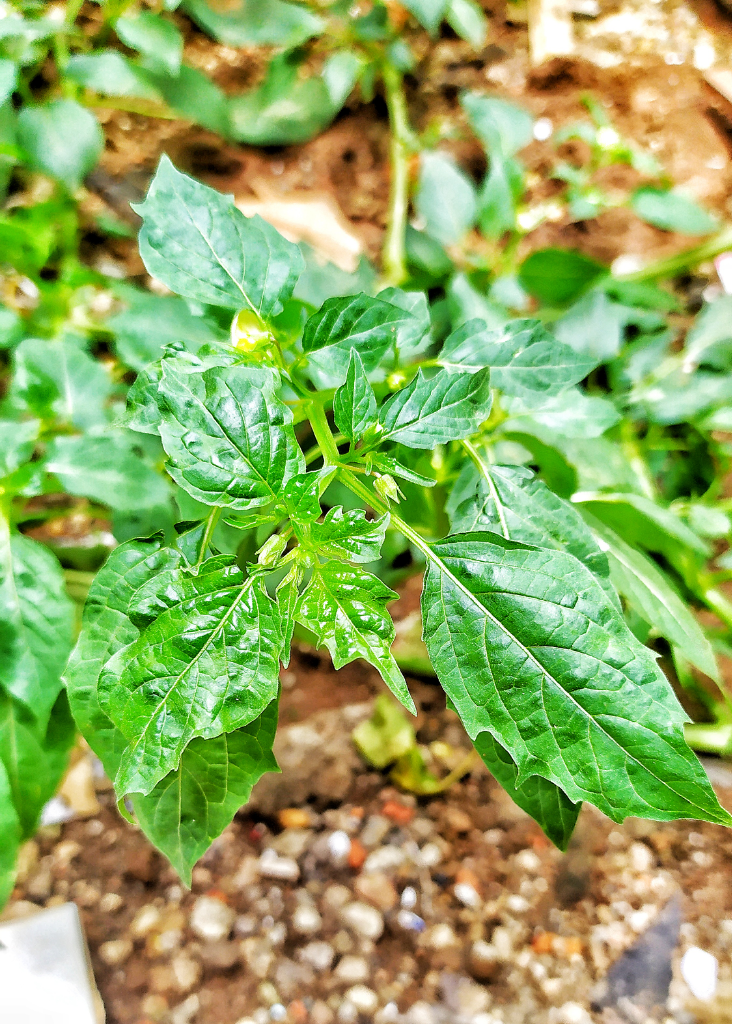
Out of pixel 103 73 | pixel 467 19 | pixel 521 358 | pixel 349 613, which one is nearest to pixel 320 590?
pixel 349 613

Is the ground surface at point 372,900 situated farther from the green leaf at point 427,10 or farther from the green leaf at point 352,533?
the green leaf at point 427,10

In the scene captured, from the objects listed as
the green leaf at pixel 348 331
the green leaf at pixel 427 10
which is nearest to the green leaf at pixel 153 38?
the green leaf at pixel 427 10

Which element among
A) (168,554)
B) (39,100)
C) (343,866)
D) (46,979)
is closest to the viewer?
(168,554)

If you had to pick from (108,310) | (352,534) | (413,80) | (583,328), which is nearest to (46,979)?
(352,534)

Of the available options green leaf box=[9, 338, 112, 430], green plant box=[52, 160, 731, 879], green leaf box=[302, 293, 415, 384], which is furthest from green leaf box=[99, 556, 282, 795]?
green leaf box=[9, 338, 112, 430]

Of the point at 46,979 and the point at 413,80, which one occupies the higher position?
the point at 413,80

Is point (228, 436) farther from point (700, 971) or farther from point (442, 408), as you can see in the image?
point (700, 971)

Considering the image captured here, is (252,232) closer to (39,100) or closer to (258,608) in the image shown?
(258,608)
